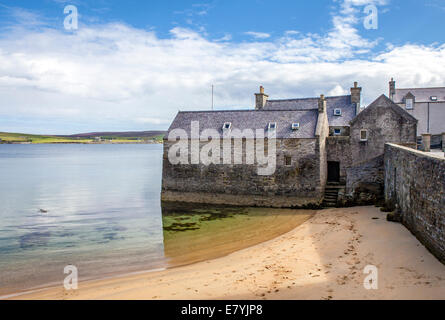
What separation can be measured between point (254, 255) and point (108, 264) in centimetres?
542

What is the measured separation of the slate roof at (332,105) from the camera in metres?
30.4

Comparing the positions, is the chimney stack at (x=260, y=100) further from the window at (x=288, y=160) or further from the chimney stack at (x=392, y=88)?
the chimney stack at (x=392, y=88)

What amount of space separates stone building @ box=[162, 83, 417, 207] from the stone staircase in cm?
6

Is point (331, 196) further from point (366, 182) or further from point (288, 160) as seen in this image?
point (288, 160)

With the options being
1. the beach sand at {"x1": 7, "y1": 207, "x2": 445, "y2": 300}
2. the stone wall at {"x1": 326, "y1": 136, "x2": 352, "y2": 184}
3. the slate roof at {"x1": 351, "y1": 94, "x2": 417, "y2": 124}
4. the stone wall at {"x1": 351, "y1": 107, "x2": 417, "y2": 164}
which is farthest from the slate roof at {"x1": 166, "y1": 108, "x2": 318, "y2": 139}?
the beach sand at {"x1": 7, "y1": 207, "x2": 445, "y2": 300}

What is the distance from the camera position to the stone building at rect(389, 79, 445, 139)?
41.2m

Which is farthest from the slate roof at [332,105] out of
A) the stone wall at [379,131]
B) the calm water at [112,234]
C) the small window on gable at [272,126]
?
the calm water at [112,234]

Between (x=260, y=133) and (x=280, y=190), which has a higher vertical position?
(x=260, y=133)

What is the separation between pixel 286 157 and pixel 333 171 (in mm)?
4011

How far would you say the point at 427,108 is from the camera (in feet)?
137

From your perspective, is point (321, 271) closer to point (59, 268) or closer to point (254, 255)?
point (254, 255)

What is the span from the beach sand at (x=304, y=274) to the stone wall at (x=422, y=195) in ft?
1.42
